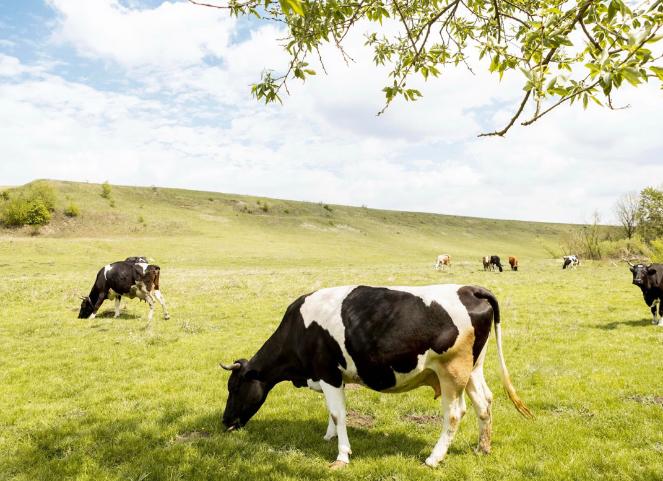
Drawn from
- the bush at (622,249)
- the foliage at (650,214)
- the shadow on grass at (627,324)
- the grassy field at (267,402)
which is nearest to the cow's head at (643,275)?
the shadow on grass at (627,324)

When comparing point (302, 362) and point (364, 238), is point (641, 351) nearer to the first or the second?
point (302, 362)

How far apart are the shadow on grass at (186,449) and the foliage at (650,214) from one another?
79.4 meters

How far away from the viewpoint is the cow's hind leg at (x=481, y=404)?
6883 mm

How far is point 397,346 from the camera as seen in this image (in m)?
6.56

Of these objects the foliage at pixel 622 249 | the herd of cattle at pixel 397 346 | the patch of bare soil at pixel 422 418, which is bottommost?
the patch of bare soil at pixel 422 418

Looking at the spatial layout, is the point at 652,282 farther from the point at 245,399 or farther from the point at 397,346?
the point at 245,399

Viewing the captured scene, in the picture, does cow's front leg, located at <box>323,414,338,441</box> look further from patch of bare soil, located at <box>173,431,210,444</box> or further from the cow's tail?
the cow's tail

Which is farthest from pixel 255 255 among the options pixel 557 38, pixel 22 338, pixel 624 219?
pixel 624 219

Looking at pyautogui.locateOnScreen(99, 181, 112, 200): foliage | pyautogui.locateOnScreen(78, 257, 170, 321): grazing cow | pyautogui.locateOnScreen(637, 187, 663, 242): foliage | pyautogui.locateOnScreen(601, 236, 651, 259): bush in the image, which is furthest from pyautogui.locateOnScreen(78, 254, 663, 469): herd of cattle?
pyautogui.locateOnScreen(99, 181, 112, 200): foliage

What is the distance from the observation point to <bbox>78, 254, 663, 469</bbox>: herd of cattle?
21.5 feet

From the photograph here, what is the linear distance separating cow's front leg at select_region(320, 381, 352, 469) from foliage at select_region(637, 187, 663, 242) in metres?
79.7

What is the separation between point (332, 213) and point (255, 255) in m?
59.9

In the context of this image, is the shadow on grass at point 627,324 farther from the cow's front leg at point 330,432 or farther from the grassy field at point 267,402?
the cow's front leg at point 330,432

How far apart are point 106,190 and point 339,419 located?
335 feet
